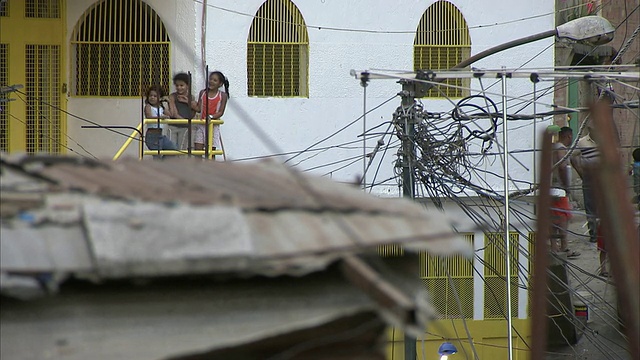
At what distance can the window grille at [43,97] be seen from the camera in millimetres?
16000

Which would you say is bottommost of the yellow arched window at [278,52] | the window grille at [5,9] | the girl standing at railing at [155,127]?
the girl standing at railing at [155,127]

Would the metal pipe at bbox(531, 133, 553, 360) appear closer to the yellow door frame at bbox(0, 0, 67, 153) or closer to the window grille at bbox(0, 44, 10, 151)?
the yellow door frame at bbox(0, 0, 67, 153)

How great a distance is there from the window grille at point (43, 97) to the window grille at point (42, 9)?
459mm

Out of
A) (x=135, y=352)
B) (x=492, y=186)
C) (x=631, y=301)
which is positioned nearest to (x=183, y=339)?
(x=135, y=352)

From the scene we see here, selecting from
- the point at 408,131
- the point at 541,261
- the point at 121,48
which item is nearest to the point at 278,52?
the point at 121,48

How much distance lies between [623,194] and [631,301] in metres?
0.45

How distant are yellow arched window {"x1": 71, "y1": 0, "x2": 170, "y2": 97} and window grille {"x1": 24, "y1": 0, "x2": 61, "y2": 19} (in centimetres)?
41

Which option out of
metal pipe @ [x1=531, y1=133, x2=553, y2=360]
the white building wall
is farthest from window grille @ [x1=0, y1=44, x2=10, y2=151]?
metal pipe @ [x1=531, y1=133, x2=553, y2=360]

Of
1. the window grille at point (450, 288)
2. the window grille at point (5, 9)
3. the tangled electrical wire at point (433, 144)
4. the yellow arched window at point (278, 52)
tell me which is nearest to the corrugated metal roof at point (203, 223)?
the tangled electrical wire at point (433, 144)

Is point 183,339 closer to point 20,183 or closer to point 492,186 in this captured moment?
point 20,183

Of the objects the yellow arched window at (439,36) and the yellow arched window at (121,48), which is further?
the yellow arched window at (439,36)

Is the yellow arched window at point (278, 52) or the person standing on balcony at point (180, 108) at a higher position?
the yellow arched window at point (278, 52)

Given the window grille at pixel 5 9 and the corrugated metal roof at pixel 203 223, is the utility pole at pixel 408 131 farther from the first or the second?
the corrugated metal roof at pixel 203 223

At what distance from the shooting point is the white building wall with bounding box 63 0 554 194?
1573cm
